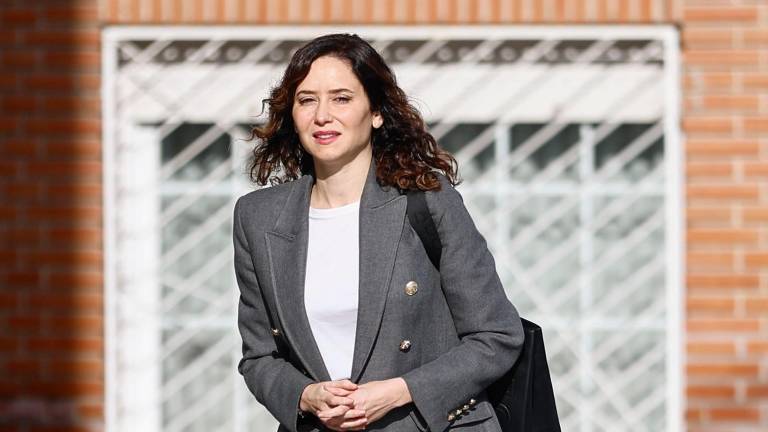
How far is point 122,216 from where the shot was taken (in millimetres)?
5344

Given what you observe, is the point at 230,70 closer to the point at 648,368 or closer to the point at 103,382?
the point at 103,382

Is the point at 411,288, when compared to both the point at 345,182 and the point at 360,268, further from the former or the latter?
the point at 345,182

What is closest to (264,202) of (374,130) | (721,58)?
(374,130)

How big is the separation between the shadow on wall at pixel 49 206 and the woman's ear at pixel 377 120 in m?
2.42

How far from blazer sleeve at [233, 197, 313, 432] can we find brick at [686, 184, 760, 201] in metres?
2.59

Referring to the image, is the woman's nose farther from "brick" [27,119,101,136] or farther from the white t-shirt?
"brick" [27,119,101,136]

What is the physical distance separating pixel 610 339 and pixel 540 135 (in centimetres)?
91

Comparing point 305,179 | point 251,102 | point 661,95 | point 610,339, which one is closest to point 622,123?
point 661,95

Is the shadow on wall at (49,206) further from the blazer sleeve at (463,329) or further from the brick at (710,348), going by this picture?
the blazer sleeve at (463,329)

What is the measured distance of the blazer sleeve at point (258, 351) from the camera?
284cm

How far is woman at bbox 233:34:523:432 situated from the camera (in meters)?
2.79

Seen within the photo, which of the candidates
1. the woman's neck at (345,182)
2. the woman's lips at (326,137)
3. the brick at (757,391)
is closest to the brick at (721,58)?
the brick at (757,391)

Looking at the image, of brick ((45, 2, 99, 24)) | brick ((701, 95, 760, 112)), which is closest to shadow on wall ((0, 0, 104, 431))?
brick ((45, 2, 99, 24))

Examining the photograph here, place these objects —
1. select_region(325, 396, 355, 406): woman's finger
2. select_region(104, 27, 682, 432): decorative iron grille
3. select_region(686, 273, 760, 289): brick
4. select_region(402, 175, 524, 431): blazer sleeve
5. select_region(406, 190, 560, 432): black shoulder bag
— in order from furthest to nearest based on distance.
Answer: select_region(104, 27, 682, 432): decorative iron grille → select_region(686, 273, 760, 289): brick → select_region(406, 190, 560, 432): black shoulder bag → select_region(402, 175, 524, 431): blazer sleeve → select_region(325, 396, 355, 406): woman's finger
